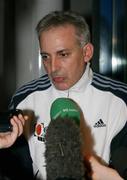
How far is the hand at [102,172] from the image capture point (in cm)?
69

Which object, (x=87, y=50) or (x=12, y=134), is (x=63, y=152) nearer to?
(x=12, y=134)

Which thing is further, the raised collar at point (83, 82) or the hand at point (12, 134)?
the raised collar at point (83, 82)

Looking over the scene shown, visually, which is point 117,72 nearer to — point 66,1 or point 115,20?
point 115,20

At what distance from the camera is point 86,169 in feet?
2.28

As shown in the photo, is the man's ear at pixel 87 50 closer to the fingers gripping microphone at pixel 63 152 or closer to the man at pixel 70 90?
the man at pixel 70 90

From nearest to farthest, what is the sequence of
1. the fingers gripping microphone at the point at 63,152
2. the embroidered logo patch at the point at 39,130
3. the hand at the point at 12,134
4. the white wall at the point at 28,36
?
the fingers gripping microphone at the point at 63,152
the hand at the point at 12,134
the embroidered logo patch at the point at 39,130
the white wall at the point at 28,36

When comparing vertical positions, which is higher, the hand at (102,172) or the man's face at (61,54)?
the man's face at (61,54)

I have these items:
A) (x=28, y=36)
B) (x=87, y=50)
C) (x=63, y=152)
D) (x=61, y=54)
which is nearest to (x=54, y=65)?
(x=61, y=54)

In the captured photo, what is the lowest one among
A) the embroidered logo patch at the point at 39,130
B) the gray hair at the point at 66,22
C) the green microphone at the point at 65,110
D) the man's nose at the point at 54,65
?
the embroidered logo patch at the point at 39,130

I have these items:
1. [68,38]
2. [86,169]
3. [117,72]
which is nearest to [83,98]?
[68,38]

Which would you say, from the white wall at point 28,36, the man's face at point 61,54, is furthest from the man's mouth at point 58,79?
the white wall at point 28,36

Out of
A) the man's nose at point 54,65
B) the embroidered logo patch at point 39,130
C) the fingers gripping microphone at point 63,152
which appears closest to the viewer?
the fingers gripping microphone at point 63,152

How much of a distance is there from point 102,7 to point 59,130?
4.45 ft

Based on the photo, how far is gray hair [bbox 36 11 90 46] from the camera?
3.33 feet
